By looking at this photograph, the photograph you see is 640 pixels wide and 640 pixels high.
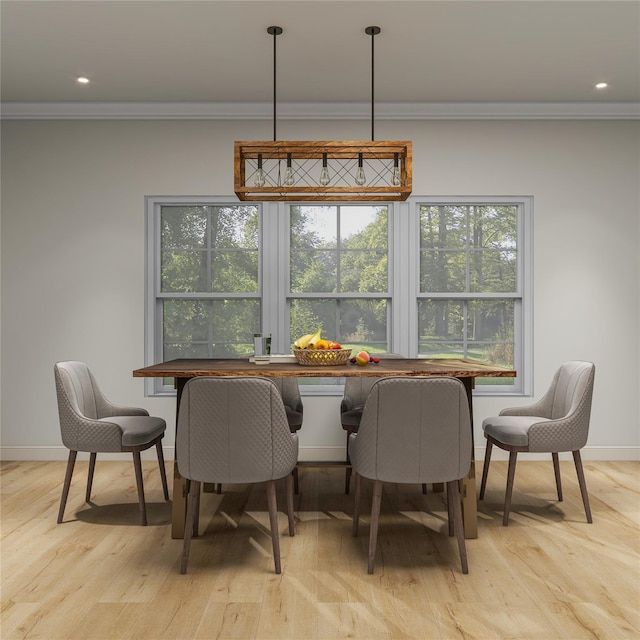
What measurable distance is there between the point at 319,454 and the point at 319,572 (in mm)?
2137

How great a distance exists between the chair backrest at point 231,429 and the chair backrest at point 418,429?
42 centimetres

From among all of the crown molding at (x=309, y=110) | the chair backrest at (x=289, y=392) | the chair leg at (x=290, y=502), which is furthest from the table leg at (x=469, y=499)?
the crown molding at (x=309, y=110)

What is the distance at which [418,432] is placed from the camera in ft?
8.13

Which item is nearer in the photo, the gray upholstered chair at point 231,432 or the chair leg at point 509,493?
the gray upholstered chair at point 231,432

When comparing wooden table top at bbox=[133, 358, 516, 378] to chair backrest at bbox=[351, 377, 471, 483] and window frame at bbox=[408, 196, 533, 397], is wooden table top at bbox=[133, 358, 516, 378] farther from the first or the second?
window frame at bbox=[408, 196, 533, 397]

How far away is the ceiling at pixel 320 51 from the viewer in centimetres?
329

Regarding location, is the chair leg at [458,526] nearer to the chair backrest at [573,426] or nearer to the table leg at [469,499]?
the table leg at [469,499]

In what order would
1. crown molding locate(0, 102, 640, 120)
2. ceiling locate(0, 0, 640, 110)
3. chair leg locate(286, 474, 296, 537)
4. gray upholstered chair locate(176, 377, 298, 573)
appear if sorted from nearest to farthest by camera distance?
gray upholstered chair locate(176, 377, 298, 573) → chair leg locate(286, 474, 296, 537) → ceiling locate(0, 0, 640, 110) → crown molding locate(0, 102, 640, 120)

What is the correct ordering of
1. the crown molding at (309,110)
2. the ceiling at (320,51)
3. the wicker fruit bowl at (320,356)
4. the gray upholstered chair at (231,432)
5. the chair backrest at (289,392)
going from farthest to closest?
the crown molding at (309,110), the chair backrest at (289,392), the ceiling at (320,51), the wicker fruit bowl at (320,356), the gray upholstered chair at (231,432)

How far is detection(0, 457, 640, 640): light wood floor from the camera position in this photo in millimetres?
2119

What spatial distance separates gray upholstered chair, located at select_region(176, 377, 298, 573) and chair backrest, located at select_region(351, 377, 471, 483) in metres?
0.42

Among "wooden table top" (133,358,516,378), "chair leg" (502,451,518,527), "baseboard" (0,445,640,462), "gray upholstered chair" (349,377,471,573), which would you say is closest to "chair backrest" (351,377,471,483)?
"gray upholstered chair" (349,377,471,573)

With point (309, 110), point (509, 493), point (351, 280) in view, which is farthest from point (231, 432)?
point (309, 110)

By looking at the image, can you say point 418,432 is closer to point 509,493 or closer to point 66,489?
point 509,493
